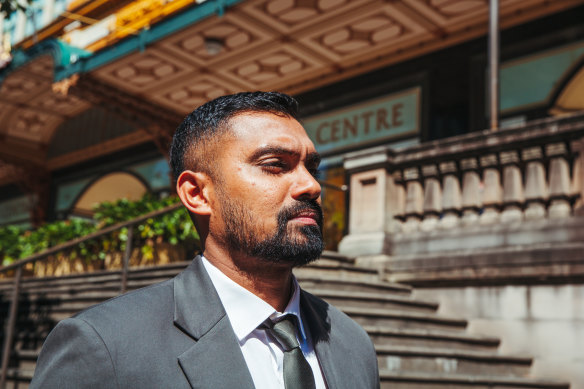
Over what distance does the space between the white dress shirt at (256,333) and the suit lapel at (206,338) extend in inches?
1.2

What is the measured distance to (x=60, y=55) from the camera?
13.4 metres

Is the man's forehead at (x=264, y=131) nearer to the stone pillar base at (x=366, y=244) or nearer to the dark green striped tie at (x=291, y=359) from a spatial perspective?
the dark green striped tie at (x=291, y=359)

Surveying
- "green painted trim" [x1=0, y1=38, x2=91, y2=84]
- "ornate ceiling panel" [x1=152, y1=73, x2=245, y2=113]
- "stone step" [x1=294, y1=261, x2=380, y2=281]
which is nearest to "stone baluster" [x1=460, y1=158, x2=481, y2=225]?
"stone step" [x1=294, y1=261, x2=380, y2=281]

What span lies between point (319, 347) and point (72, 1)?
62.5 ft

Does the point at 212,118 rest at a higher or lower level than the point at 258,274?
higher

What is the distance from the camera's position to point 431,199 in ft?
24.2

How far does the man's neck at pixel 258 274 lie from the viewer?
1.54 meters

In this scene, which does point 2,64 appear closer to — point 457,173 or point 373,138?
point 373,138

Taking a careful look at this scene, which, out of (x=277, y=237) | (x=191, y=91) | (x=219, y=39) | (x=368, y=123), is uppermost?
(x=219, y=39)

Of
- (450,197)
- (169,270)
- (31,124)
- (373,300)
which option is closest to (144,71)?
(169,270)

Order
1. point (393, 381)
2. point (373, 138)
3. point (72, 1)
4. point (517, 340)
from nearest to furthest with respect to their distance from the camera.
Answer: point (393, 381)
point (517, 340)
point (373, 138)
point (72, 1)

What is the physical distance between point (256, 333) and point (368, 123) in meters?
11.7

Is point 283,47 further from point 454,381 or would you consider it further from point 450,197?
point 454,381

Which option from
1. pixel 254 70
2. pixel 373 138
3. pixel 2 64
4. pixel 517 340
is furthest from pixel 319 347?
pixel 2 64
